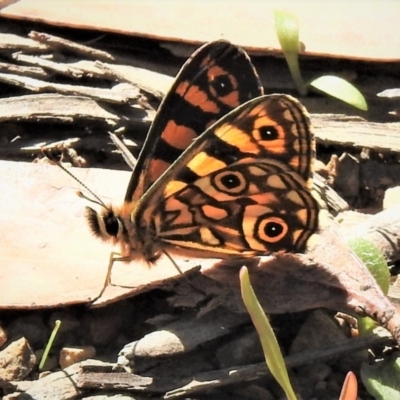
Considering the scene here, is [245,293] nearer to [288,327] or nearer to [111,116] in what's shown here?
[288,327]

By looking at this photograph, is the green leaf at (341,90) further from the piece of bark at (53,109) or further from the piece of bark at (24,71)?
the piece of bark at (24,71)

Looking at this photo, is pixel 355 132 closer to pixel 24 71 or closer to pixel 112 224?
pixel 112 224

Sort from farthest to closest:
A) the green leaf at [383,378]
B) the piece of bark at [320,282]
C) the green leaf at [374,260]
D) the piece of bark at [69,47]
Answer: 1. the piece of bark at [69,47]
2. the green leaf at [374,260]
3. the piece of bark at [320,282]
4. the green leaf at [383,378]

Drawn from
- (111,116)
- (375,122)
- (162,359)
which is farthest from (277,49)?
(162,359)

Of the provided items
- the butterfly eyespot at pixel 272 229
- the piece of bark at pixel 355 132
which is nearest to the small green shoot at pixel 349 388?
the butterfly eyespot at pixel 272 229

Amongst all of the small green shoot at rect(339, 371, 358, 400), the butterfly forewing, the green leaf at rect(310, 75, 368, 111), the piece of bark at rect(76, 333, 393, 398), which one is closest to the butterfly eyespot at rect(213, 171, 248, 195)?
the butterfly forewing

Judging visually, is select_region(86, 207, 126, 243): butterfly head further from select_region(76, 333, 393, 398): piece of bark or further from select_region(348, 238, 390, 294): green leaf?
select_region(348, 238, 390, 294): green leaf

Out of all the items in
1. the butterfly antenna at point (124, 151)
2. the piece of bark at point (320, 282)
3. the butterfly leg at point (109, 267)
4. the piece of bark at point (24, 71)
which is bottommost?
the butterfly leg at point (109, 267)
